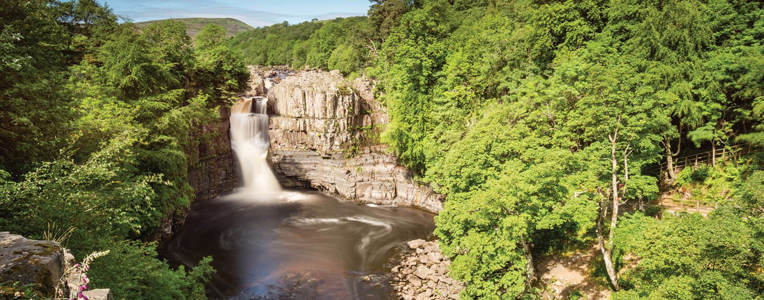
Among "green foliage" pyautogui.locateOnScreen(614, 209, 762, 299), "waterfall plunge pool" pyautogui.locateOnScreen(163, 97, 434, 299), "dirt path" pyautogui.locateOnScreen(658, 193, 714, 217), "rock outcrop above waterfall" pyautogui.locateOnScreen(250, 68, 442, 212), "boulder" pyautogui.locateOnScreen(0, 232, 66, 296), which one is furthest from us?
"rock outcrop above waterfall" pyautogui.locateOnScreen(250, 68, 442, 212)

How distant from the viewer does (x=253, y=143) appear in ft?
104

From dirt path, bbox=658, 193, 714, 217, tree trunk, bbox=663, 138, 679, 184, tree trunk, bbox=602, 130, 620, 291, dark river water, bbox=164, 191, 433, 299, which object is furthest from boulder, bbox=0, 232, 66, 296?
tree trunk, bbox=663, 138, 679, 184

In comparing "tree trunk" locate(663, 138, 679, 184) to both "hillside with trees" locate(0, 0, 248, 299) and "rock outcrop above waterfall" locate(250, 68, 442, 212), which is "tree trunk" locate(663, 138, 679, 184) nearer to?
"rock outcrop above waterfall" locate(250, 68, 442, 212)

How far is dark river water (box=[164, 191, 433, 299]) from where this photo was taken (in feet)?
57.6

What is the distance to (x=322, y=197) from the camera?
3069 centimetres

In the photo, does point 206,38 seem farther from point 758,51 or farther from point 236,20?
point 236,20

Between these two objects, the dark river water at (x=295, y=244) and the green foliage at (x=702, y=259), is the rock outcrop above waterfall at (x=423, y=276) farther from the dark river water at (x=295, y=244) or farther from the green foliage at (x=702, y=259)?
the green foliage at (x=702, y=259)

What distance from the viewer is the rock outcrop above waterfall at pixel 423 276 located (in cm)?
1659

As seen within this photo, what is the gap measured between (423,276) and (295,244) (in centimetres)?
927

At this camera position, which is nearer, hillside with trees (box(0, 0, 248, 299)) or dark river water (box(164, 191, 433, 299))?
hillside with trees (box(0, 0, 248, 299))

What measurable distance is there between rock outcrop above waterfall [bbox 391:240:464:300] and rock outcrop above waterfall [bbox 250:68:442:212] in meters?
8.24

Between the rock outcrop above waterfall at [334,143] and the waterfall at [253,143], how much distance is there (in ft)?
2.85

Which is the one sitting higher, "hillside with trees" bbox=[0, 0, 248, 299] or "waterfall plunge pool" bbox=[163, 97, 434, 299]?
"hillside with trees" bbox=[0, 0, 248, 299]

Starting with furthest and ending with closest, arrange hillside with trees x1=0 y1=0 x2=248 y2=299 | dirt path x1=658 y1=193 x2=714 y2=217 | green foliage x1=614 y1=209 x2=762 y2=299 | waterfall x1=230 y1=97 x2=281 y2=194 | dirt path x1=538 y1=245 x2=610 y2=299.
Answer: waterfall x1=230 y1=97 x2=281 y2=194 → dirt path x1=658 y1=193 x2=714 y2=217 → dirt path x1=538 y1=245 x2=610 y2=299 → green foliage x1=614 y1=209 x2=762 y2=299 → hillside with trees x1=0 y1=0 x2=248 y2=299
